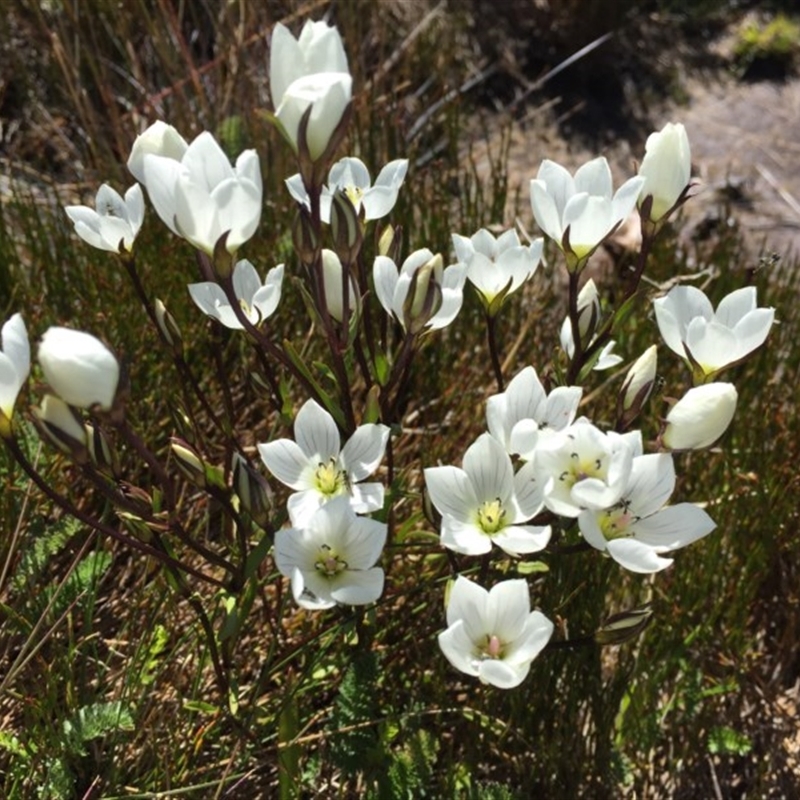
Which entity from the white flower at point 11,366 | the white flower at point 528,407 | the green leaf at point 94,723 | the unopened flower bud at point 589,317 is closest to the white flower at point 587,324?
the unopened flower bud at point 589,317

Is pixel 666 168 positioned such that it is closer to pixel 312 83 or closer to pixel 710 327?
pixel 710 327

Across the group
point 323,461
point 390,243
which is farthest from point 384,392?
point 390,243

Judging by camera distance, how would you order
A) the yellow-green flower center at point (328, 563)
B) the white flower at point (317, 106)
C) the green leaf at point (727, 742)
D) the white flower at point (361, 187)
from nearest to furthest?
the white flower at point (317, 106)
the yellow-green flower center at point (328, 563)
the white flower at point (361, 187)
the green leaf at point (727, 742)

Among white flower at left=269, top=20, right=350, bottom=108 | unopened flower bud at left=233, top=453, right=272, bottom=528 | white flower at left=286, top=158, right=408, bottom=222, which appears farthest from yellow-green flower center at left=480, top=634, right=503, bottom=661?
white flower at left=269, top=20, right=350, bottom=108

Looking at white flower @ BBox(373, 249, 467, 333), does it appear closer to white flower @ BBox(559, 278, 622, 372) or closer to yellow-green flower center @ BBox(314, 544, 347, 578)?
white flower @ BBox(559, 278, 622, 372)

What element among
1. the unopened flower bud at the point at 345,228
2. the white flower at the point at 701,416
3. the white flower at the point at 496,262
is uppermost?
the unopened flower bud at the point at 345,228

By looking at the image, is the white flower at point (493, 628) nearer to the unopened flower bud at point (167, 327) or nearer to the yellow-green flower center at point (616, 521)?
the yellow-green flower center at point (616, 521)
